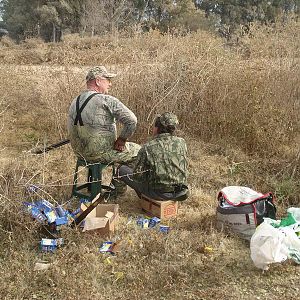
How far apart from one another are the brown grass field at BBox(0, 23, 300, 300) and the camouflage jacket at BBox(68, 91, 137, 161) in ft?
1.45

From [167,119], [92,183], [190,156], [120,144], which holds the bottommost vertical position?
[190,156]

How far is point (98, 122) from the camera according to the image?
14.2ft

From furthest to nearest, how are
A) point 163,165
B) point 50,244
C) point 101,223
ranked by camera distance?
point 163,165 → point 101,223 → point 50,244

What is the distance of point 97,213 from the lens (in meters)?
4.14

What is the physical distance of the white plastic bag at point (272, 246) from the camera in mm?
3299

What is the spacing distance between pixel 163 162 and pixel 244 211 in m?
0.94

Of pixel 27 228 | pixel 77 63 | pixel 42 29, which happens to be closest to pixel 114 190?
pixel 27 228

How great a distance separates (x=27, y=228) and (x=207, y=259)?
1585 millimetres

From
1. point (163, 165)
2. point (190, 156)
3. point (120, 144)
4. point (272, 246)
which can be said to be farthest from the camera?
point (190, 156)

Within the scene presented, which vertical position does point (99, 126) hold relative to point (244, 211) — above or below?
above

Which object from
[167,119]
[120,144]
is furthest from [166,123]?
[120,144]

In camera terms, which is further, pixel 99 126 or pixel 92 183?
pixel 92 183

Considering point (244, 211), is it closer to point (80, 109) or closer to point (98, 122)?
point (98, 122)

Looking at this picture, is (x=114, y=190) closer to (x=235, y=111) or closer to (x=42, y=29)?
(x=235, y=111)
